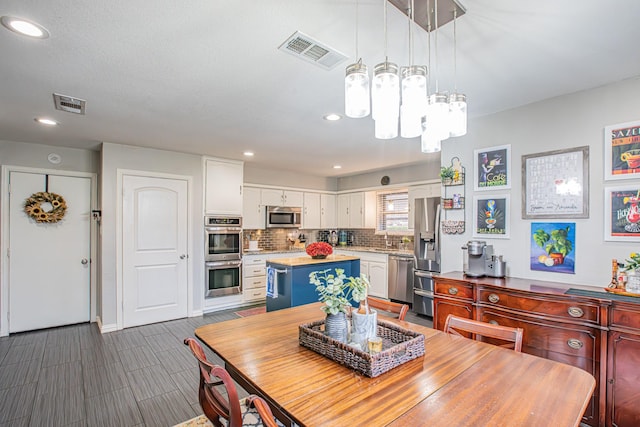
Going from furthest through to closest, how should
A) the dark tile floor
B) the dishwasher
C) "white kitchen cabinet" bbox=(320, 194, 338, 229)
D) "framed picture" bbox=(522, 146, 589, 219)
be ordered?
"white kitchen cabinet" bbox=(320, 194, 338, 229) < the dishwasher < "framed picture" bbox=(522, 146, 589, 219) < the dark tile floor

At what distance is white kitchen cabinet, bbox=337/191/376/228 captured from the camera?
21.2 feet

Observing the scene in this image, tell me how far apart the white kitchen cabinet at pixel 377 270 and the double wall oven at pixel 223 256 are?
2324 mm

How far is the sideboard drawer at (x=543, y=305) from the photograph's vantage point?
6.85ft

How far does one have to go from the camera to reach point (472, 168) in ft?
10.4

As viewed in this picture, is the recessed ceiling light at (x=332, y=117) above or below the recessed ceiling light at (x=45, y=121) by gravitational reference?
above

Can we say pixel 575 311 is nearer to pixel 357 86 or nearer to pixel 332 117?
pixel 357 86

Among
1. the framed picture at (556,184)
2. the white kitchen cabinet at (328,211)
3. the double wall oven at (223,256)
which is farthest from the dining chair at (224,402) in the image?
the white kitchen cabinet at (328,211)

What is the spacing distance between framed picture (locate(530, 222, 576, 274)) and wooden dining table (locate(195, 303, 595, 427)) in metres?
1.48

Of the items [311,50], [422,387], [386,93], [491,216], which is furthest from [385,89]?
[491,216]

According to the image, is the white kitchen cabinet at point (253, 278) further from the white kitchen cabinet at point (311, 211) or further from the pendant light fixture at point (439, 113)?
the pendant light fixture at point (439, 113)

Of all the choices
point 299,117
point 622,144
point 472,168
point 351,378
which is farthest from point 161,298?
point 622,144

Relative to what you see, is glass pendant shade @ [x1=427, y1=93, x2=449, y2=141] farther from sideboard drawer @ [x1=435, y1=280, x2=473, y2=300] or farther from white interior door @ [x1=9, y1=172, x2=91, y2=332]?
white interior door @ [x1=9, y1=172, x2=91, y2=332]

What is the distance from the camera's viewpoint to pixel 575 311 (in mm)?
2127

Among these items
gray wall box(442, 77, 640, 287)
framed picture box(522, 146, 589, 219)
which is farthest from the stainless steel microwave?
framed picture box(522, 146, 589, 219)
